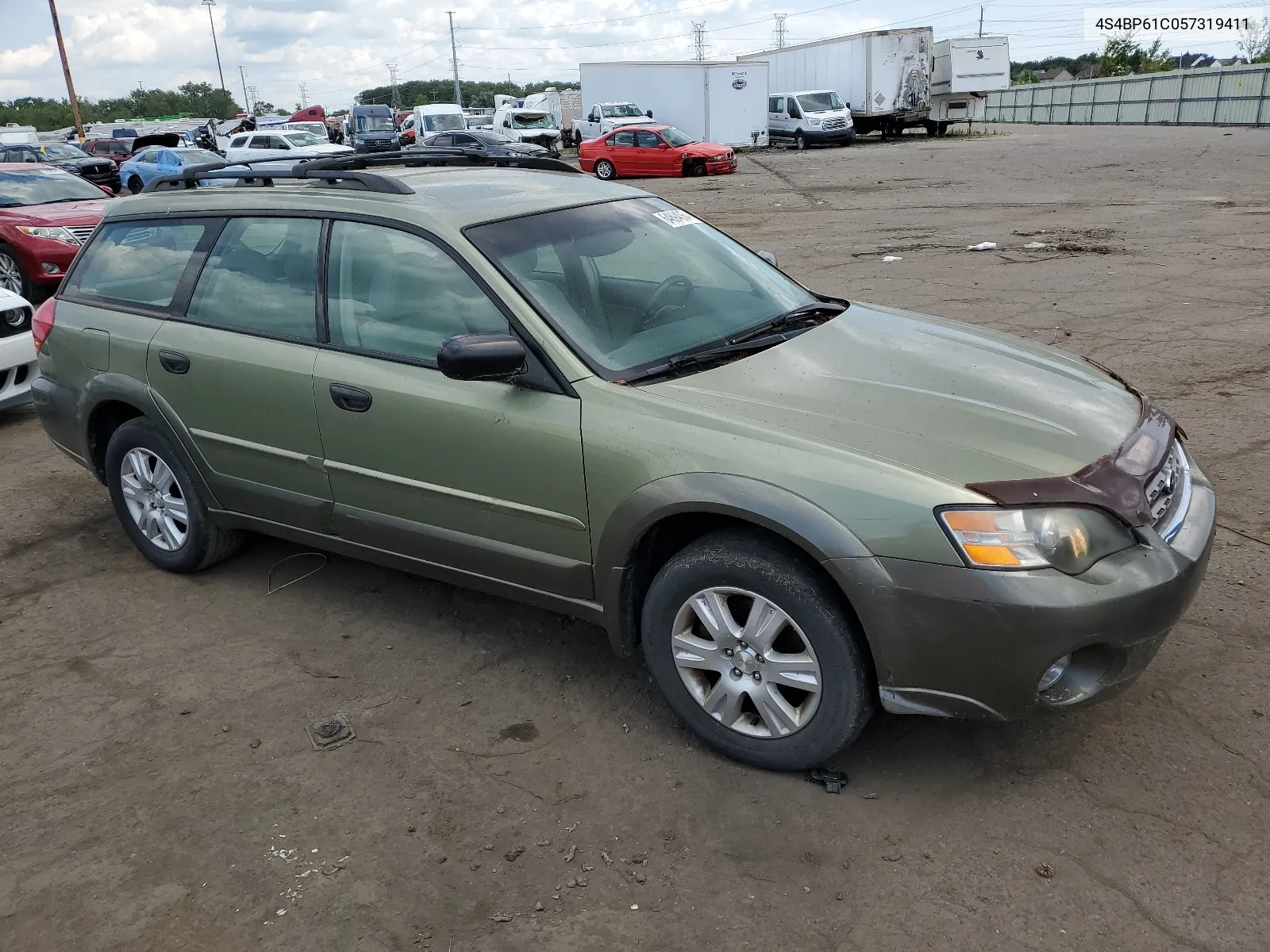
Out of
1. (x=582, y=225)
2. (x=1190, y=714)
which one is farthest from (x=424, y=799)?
(x=1190, y=714)

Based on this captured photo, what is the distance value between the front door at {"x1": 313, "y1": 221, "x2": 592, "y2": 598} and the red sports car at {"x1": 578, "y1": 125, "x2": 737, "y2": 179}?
23306mm

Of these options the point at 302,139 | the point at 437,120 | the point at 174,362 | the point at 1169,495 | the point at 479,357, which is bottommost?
the point at 1169,495

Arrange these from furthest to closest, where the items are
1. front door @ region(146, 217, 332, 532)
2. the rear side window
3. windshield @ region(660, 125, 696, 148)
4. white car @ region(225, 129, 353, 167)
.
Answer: white car @ region(225, 129, 353, 167) → windshield @ region(660, 125, 696, 148) → the rear side window → front door @ region(146, 217, 332, 532)

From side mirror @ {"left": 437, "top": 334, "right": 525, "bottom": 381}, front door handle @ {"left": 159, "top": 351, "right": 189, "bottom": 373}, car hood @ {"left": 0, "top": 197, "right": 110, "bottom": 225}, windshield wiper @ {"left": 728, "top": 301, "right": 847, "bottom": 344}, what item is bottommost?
car hood @ {"left": 0, "top": 197, "right": 110, "bottom": 225}

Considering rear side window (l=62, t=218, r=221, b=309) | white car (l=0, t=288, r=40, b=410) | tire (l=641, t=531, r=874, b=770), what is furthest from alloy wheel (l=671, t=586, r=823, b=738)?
white car (l=0, t=288, r=40, b=410)

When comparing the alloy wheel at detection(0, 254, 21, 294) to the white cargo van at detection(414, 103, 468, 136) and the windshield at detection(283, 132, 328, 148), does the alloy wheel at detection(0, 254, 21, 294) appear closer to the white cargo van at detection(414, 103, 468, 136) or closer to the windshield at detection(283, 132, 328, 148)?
the windshield at detection(283, 132, 328, 148)

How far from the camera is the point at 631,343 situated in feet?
11.5

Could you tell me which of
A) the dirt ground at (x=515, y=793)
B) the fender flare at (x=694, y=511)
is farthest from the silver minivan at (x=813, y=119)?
the fender flare at (x=694, y=511)

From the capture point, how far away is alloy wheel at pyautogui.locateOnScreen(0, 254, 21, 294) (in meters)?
10.9

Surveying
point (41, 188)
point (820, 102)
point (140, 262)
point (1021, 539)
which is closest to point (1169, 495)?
point (1021, 539)

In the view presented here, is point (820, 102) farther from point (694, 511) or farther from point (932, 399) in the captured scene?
point (694, 511)

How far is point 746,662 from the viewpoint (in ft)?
10.0

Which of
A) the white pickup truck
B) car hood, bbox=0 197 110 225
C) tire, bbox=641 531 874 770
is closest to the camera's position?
tire, bbox=641 531 874 770

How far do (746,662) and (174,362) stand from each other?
2.75 meters
